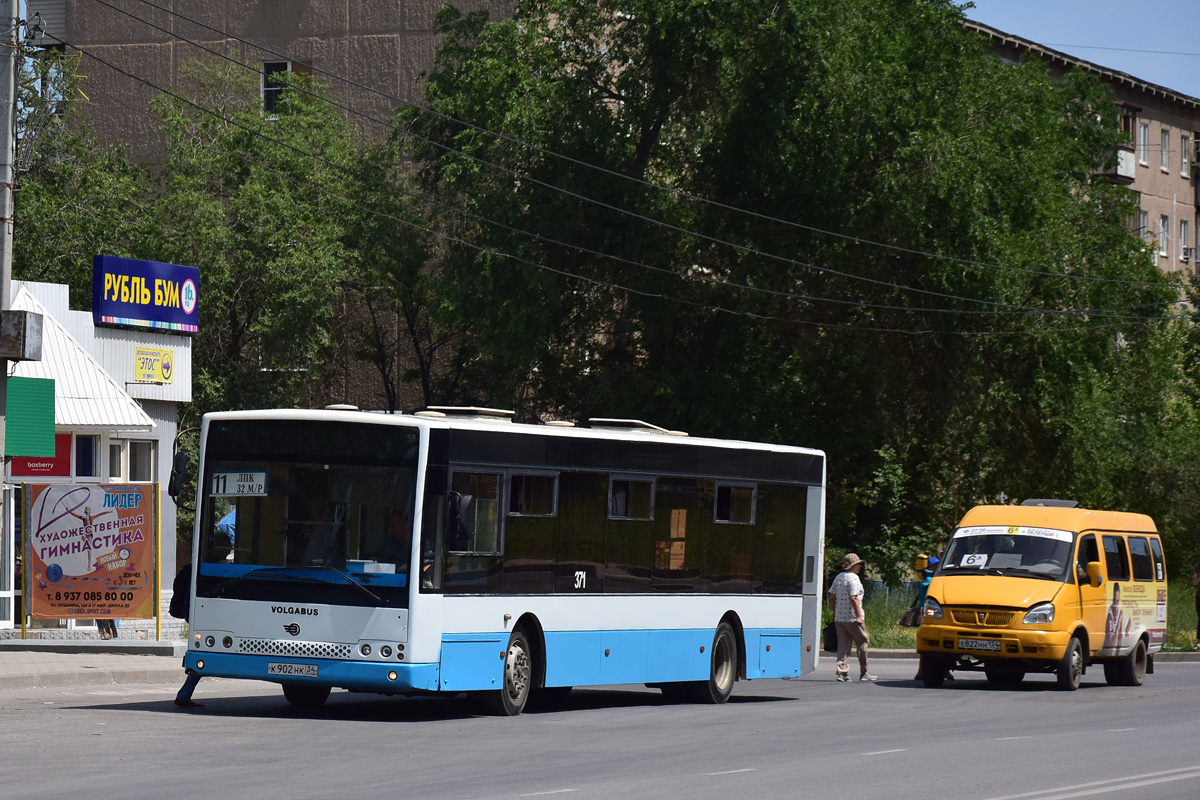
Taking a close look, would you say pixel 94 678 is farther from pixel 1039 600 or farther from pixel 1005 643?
pixel 1039 600

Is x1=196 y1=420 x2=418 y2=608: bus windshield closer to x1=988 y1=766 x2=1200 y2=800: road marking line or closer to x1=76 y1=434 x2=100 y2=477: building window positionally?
x1=988 y1=766 x2=1200 y2=800: road marking line

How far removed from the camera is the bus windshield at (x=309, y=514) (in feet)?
52.6

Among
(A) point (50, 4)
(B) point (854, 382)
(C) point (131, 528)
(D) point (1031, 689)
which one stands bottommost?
(D) point (1031, 689)

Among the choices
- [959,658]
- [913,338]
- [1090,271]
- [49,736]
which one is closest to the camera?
[49,736]

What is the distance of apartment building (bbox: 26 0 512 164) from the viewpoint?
50.7m

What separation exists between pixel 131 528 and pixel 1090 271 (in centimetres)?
2358

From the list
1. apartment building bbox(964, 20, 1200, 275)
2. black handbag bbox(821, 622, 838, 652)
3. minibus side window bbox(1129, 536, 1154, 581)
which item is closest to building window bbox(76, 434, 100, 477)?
black handbag bbox(821, 622, 838, 652)

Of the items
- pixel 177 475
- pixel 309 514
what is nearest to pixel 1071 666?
pixel 309 514

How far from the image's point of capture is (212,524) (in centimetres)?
1680

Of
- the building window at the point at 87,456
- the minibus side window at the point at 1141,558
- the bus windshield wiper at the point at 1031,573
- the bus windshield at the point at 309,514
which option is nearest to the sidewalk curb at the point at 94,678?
the bus windshield at the point at 309,514

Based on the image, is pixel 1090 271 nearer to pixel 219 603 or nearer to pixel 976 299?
pixel 976 299

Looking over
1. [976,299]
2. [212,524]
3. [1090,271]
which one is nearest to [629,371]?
[976,299]

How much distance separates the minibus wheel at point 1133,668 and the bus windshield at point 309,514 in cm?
1233

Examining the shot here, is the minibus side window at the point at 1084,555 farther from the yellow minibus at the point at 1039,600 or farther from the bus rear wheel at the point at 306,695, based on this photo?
the bus rear wheel at the point at 306,695
